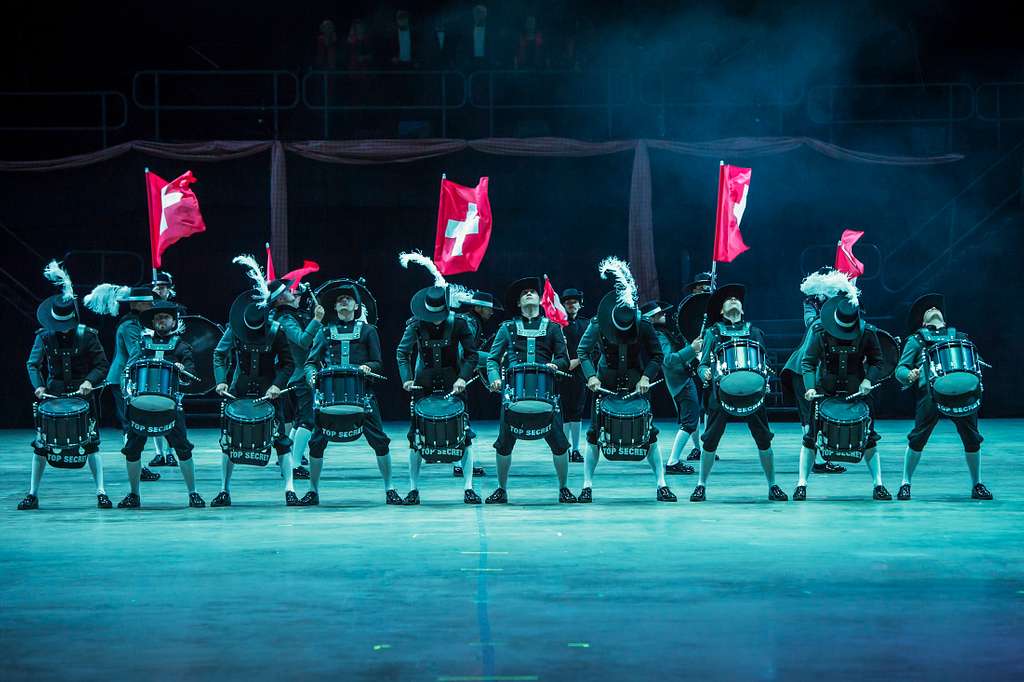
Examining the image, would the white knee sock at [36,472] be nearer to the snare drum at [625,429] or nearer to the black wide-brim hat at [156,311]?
the black wide-brim hat at [156,311]

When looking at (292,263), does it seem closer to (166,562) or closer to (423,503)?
(423,503)

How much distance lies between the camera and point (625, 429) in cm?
1157

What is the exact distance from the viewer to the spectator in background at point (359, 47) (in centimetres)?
2102

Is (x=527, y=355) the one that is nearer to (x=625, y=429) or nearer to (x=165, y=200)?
(x=625, y=429)

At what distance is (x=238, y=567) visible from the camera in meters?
8.59

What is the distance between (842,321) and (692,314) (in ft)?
7.74

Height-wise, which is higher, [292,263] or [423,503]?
[292,263]

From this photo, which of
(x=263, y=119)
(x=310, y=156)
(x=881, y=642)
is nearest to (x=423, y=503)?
(x=881, y=642)

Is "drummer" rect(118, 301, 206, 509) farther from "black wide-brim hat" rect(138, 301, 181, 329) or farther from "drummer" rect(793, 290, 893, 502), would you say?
"drummer" rect(793, 290, 893, 502)

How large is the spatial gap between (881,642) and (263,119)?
17.0 metres

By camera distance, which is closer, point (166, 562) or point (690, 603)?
point (690, 603)

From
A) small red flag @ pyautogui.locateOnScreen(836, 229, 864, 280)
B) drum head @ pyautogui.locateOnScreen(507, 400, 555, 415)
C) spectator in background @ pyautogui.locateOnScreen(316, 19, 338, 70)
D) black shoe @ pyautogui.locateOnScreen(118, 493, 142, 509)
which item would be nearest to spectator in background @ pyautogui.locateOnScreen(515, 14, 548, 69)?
spectator in background @ pyautogui.locateOnScreen(316, 19, 338, 70)

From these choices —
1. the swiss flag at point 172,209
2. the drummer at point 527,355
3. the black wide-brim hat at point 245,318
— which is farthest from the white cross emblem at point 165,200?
the drummer at point 527,355

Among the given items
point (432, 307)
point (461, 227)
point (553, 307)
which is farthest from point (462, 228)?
point (432, 307)
